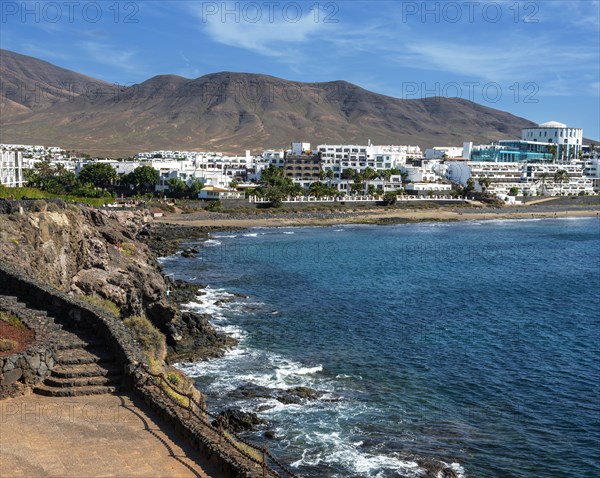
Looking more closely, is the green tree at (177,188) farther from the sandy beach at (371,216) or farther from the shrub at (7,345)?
the shrub at (7,345)

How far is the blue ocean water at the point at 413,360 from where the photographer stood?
941 inches

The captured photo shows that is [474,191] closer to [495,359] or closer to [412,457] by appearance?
[495,359]

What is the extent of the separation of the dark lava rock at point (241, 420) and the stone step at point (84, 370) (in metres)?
6.57

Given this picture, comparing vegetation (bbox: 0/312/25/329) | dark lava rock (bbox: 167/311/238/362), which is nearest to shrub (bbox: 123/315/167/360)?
dark lava rock (bbox: 167/311/238/362)

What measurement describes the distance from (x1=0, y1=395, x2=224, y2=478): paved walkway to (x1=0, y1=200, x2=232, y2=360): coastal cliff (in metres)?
13.4

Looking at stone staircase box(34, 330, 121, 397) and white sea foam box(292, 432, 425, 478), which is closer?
stone staircase box(34, 330, 121, 397)

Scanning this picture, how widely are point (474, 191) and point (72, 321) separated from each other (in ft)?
476

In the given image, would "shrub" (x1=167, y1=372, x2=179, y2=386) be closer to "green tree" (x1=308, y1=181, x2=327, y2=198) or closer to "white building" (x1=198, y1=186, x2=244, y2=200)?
"white building" (x1=198, y1=186, x2=244, y2=200)

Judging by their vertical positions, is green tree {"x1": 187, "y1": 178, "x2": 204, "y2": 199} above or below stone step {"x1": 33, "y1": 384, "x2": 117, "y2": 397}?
above

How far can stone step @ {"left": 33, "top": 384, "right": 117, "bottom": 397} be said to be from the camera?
18.1 metres

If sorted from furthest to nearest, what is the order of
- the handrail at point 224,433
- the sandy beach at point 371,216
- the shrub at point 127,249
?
1. the sandy beach at point 371,216
2. the shrub at point 127,249
3. the handrail at point 224,433

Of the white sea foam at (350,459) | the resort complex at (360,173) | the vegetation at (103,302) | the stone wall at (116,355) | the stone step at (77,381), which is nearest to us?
the stone wall at (116,355)

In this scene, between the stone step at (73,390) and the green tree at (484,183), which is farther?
the green tree at (484,183)

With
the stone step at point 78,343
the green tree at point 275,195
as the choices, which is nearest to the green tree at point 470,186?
the green tree at point 275,195
